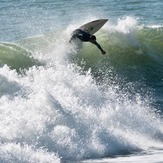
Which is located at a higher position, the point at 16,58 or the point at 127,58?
the point at 127,58

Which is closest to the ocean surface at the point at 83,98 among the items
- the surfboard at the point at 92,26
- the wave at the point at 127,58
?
the wave at the point at 127,58

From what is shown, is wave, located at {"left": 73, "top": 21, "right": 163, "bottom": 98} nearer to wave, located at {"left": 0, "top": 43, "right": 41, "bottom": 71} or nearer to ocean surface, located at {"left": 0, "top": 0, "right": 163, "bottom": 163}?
ocean surface, located at {"left": 0, "top": 0, "right": 163, "bottom": 163}

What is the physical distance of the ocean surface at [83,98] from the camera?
12.0 m

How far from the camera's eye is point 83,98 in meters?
15.0

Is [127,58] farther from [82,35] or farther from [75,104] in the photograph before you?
[75,104]

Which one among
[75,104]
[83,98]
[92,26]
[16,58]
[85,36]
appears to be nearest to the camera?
[75,104]

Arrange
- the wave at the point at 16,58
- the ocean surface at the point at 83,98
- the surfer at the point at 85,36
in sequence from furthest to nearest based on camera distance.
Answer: the surfer at the point at 85,36
the wave at the point at 16,58
the ocean surface at the point at 83,98

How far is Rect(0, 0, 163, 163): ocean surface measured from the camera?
11969mm

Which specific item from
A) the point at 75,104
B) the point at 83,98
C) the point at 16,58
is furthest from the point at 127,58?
the point at 75,104

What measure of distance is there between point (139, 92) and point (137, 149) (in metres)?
5.88

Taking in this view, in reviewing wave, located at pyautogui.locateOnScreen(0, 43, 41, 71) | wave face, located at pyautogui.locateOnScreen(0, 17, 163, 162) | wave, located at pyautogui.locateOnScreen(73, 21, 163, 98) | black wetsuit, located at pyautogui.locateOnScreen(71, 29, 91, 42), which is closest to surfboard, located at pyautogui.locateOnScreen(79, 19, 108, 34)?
wave face, located at pyautogui.locateOnScreen(0, 17, 163, 162)

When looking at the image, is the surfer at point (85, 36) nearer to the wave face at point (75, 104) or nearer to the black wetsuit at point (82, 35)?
the black wetsuit at point (82, 35)

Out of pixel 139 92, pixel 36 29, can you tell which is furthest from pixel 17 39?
pixel 139 92

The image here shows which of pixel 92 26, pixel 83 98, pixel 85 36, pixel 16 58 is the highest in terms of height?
pixel 92 26
